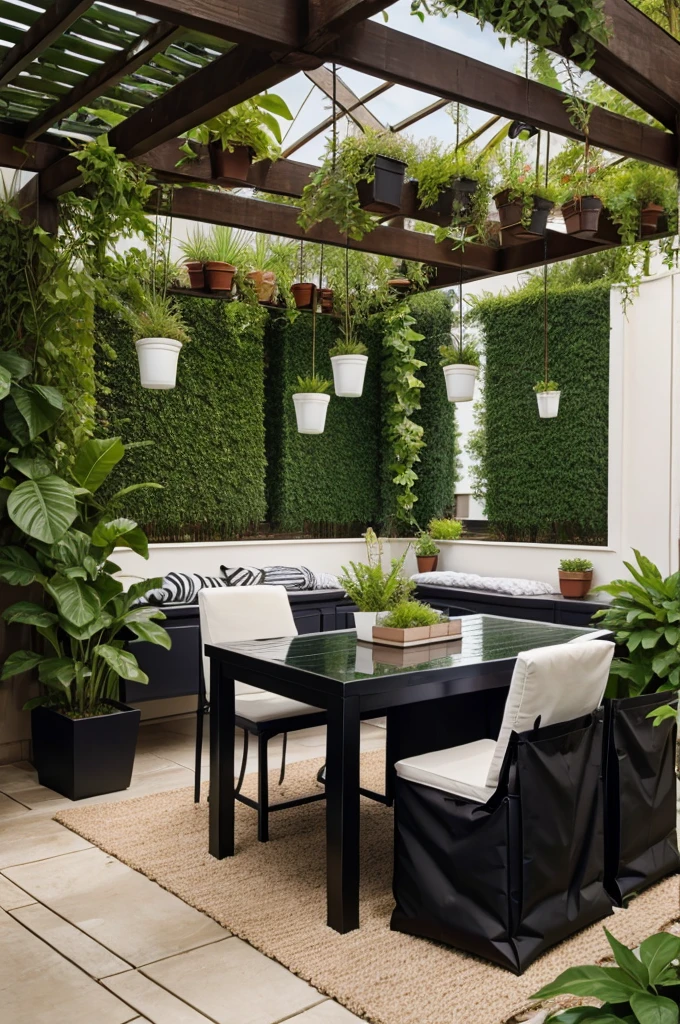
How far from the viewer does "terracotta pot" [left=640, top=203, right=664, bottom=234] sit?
4695 millimetres

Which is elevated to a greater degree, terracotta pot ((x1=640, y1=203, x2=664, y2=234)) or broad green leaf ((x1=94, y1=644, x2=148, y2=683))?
terracotta pot ((x1=640, y1=203, x2=664, y2=234))

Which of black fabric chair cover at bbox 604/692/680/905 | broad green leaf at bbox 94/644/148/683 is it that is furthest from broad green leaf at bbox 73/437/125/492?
black fabric chair cover at bbox 604/692/680/905

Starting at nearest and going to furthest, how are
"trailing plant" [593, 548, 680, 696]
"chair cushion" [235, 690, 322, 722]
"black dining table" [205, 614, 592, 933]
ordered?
"black dining table" [205, 614, 592, 933] < "trailing plant" [593, 548, 680, 696] < "chair cushion" [235, 690, 322, 722]

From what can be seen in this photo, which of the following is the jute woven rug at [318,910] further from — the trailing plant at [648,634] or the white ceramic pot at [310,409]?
the white ceramic pot at [310,409]

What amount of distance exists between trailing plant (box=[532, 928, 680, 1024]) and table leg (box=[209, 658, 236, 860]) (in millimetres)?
1828

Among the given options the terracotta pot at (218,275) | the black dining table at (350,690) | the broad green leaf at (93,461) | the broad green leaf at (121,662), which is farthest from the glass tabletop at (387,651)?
the terracotta pot at (218,275)

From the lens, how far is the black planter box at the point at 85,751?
13.8ft

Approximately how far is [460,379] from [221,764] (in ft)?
8.63

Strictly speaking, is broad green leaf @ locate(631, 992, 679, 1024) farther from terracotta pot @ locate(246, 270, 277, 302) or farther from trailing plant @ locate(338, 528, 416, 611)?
terracotta pot @ locate(246, 270, 277, 302)

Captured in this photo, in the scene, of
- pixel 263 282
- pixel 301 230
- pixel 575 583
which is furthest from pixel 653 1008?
pixel 263 282

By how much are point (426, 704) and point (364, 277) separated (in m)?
3.88

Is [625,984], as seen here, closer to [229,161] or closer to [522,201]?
[229,161]

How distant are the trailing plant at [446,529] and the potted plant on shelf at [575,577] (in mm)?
1164

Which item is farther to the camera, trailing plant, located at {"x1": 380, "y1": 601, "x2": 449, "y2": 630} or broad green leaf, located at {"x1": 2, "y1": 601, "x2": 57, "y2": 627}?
broad green leaf, located at {"x1": 2, "y1": 601, "x2": 57, "y2": 627}
